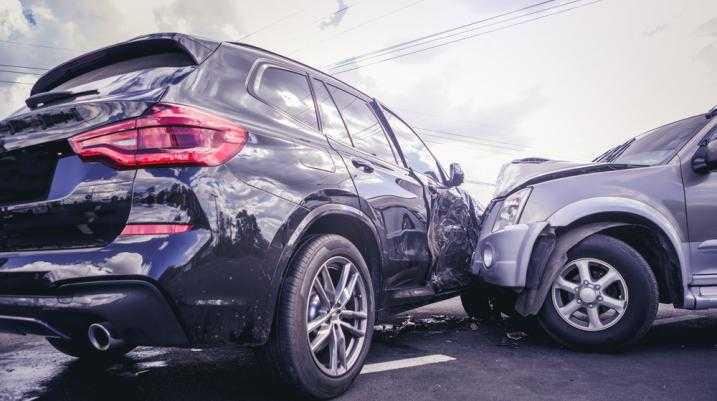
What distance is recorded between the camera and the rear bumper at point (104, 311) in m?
1.86

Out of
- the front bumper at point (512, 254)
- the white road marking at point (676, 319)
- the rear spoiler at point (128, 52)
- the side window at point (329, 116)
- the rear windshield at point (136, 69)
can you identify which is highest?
the rear spoiler at point (128, 52)

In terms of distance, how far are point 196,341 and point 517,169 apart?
3.61m

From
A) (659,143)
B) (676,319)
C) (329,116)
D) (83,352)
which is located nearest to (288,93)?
(329,116)

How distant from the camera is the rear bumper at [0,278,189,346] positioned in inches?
73.4

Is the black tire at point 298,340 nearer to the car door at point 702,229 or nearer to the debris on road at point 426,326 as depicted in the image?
A: the debris on road at point 426,326

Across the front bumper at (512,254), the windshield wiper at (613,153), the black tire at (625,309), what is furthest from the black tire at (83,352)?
the windshield wiper at (613,153)

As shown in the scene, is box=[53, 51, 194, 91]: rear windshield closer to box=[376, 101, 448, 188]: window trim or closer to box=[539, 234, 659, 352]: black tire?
box=[376, 101, 448, 188]: window trim

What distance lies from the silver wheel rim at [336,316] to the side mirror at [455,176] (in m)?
2.05

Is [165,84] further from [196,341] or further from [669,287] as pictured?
[669,287]

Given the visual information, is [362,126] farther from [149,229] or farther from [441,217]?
[149,229]

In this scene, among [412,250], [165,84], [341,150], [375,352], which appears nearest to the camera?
[165,84]

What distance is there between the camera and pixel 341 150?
9.61ft

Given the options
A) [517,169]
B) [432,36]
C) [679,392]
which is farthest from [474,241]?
[432,36]

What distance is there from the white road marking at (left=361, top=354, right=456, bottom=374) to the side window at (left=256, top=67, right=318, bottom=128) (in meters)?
1.53
